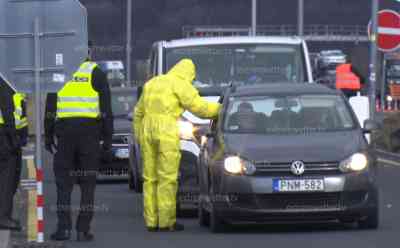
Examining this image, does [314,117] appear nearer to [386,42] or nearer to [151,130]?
[151,130]

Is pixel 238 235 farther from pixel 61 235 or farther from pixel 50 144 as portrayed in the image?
pixel 50 144

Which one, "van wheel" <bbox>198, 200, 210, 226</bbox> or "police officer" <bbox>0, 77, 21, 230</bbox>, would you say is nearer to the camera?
"police officer" <bbox>0, 77, 21, 230</bbox>

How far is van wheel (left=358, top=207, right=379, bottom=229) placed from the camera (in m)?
13.5

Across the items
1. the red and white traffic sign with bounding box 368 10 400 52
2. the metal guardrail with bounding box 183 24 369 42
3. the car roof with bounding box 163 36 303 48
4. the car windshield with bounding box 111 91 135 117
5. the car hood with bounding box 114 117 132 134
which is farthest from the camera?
the metal guardrail with bounding box 183 24 369 42

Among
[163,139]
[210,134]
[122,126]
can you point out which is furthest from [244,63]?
[122,126]

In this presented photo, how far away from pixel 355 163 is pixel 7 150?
3.40 metres

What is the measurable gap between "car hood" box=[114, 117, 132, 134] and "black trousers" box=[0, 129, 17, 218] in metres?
9.31

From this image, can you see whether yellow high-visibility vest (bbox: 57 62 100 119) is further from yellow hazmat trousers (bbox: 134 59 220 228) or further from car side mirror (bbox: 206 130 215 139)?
car side mirror (bbox: 206 130 215 139)

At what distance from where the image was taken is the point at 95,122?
13.2m

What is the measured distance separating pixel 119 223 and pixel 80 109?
2.50m

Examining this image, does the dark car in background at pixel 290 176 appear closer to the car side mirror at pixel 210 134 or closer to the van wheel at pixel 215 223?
the van wheel at pixel 215 223

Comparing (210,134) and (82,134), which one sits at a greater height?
(82,134)

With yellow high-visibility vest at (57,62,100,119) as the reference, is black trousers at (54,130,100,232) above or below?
below

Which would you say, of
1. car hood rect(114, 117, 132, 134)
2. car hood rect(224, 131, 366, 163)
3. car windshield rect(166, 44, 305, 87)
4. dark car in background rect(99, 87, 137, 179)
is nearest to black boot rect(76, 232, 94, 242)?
car hood rect(224, 131, 366, 163)
